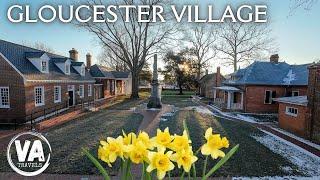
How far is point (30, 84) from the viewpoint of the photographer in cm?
1928

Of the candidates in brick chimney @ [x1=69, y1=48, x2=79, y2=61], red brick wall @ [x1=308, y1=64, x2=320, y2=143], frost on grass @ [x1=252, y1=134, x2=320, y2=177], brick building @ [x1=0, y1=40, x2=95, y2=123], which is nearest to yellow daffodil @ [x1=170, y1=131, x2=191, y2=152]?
frost on grass @ [x1=252, y1=134, x2=320, y2=177]

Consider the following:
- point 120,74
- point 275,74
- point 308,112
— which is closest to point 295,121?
point 308,112

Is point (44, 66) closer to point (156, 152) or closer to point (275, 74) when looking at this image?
point (156, 152)

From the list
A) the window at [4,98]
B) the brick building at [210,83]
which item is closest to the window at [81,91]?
the window at [4,98]

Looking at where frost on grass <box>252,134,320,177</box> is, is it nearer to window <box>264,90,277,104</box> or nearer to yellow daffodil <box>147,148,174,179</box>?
yellow daffodil <box>147,148,174,179</box>

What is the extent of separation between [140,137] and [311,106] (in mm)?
16878

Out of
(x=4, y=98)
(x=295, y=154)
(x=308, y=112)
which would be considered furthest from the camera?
(x=4, y=98)

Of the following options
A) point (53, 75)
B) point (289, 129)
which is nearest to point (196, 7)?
point (289, 129)

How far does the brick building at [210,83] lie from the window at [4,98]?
3207 cm

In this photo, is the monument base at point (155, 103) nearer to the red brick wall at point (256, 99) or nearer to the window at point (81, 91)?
the window at point (81, 91)

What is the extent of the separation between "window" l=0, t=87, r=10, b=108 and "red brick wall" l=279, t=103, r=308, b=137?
2030 cm

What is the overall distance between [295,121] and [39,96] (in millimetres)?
19497

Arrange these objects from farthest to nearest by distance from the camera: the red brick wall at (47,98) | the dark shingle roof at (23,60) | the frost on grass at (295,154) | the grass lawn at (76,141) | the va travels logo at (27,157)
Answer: the dark shingle roof at (23,60) → the red brick wall at (47,98) → the frost on grass at (295,154) → the grass lawn at (76,141) → the va travels logo at (27,157)

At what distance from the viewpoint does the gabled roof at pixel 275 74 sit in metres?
27.3
